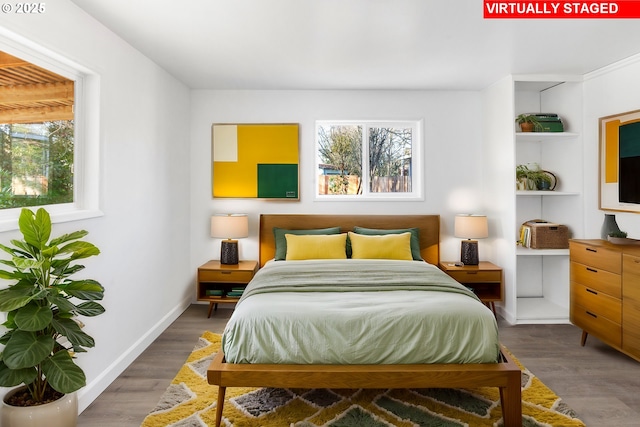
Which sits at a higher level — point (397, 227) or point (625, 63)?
point (625, 63)

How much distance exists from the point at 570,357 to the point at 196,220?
12.8ft

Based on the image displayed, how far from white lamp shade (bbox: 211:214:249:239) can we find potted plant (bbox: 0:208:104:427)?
2.47m

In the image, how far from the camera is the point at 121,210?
10.8 ft

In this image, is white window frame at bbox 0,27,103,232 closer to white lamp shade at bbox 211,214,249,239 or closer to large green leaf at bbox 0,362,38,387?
large green leaf at bbox 0,362,38,387

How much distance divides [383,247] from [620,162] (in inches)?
89.5

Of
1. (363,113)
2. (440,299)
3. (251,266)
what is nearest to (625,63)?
(363,113)

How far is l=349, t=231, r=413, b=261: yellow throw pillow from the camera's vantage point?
4.34 meters

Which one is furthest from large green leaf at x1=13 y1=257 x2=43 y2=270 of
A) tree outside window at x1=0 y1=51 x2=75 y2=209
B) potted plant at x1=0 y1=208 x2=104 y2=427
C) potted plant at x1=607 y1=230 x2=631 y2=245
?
potted plant at x1=607 y1=230 x2=631 y2=245

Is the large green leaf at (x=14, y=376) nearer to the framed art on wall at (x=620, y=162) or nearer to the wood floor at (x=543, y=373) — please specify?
the wood floor at (x=543, y=373)

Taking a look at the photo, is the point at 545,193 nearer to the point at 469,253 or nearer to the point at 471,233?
the point at 471,233

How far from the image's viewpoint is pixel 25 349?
5.97 feet

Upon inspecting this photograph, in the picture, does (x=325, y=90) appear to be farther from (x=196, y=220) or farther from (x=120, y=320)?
(x=120, y=320)

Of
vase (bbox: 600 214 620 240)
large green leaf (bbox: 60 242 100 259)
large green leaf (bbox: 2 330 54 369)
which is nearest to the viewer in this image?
large green leaf (bbox: 2 330 54 369)

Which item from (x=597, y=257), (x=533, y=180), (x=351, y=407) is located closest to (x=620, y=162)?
(x=533, y=180)
